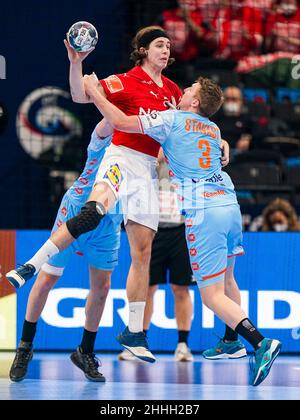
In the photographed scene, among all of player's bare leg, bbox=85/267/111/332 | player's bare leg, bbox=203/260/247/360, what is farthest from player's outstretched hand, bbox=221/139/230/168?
player's bare leg, bbox=85/267/111/332

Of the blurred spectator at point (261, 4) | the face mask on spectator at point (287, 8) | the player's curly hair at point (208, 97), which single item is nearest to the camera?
the player's curly hair at point (208, 97)

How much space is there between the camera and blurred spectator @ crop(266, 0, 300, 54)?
13297 millimetres

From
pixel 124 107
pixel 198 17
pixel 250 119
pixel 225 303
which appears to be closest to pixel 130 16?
pixel 198 17

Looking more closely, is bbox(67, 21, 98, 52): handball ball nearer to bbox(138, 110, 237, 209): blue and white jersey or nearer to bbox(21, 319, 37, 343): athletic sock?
bbox(138, 110, 237, 209): blue and white jersey

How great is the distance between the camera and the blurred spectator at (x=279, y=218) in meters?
10.2

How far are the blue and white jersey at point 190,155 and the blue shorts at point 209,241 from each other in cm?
7

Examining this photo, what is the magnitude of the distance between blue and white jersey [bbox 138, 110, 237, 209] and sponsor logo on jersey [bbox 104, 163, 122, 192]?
375 mm

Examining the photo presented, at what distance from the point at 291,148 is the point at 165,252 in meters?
3.55

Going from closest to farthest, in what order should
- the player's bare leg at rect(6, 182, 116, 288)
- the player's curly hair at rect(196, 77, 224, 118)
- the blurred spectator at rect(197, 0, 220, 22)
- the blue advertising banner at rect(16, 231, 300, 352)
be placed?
the player's bare leg at rect(6, 182, 116, 288) < the player's curly hair at rect(196, 77, 224, 118) < the blue advertising banner at rect(16, 231, 300, 352) < the blurred spectator at rect(197, 0, 220, 22)

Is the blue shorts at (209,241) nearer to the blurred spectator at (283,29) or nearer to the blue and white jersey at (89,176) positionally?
the blue and white jersey at (89,176)

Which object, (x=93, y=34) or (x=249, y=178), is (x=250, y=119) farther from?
→ (x=93, y=34)

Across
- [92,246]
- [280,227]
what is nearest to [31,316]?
[92,246]

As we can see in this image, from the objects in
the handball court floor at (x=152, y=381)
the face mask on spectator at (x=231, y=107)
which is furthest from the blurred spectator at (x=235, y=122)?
the handball court floor at (x=152, y=381)

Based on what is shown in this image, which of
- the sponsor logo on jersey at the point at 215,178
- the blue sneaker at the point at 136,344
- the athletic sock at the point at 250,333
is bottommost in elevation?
the blue sneaker at the point at 136,344
